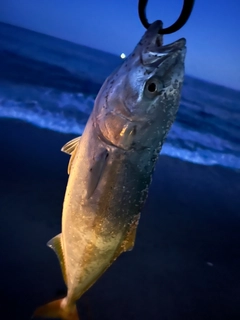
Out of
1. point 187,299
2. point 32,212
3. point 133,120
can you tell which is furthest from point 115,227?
point 32,212

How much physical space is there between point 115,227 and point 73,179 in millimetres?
371

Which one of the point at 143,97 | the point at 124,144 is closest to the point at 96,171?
the point at 124,144

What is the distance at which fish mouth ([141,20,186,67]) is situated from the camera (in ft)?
5.31

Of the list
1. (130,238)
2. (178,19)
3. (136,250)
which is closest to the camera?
(178,19)

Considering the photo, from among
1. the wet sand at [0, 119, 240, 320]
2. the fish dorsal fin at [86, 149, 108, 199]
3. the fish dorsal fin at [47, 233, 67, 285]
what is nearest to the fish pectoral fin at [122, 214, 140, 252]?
the fish dorsal fin at [86, 149, 108, 199]

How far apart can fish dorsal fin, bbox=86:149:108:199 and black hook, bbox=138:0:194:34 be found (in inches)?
26.5

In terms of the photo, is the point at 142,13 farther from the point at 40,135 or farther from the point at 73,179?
the point at 40,135

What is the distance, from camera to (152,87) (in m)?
1.73

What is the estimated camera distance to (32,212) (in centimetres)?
565

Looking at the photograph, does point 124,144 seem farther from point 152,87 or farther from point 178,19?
point 178,19

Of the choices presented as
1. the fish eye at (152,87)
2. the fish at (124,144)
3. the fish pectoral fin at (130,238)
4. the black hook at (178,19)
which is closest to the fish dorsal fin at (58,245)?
the fish at (124,144)

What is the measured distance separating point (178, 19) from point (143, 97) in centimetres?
50

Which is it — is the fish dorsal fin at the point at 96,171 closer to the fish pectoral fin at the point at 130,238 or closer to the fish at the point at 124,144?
the fish at the point at 124,144

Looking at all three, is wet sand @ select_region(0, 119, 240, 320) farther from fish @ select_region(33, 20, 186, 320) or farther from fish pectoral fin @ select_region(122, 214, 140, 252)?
fish @ select_region(33, 20, 186, 320)
